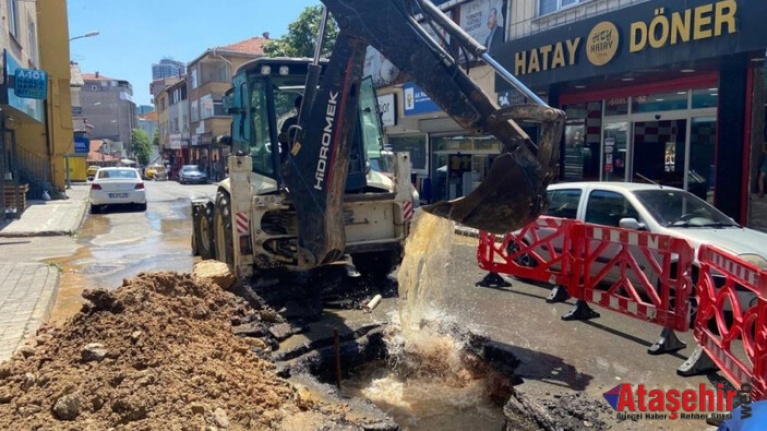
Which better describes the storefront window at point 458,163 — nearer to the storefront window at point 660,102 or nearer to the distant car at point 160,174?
the storefront window at point 660,102

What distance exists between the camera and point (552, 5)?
14695mm

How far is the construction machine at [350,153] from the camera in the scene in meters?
4.86

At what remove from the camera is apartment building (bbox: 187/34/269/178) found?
4862cm

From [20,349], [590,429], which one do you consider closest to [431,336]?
[590,429]

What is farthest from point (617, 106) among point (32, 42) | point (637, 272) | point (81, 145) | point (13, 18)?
point (81, 145)

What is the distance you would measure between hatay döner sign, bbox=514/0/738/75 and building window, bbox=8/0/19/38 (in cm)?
1539

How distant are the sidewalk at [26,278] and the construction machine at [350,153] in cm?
229

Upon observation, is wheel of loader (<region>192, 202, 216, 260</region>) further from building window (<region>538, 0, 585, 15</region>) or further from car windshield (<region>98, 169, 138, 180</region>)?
car windshield (<region>98, 169, 138, 180</region>)

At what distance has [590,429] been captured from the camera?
4117mm

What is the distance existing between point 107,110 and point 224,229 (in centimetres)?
9483

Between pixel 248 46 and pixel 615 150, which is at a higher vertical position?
pixel 248 46

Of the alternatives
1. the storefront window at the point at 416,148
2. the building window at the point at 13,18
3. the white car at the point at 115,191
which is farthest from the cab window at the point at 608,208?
the building window at the point at 13,18

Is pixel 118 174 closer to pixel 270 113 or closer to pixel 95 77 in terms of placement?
pixel 270 113

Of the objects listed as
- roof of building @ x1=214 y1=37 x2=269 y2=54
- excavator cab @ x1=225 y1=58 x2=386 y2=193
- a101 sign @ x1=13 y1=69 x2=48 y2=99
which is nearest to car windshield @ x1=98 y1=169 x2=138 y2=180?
a101 sign @ x1=13 y1=69 x2=48 y2=99
